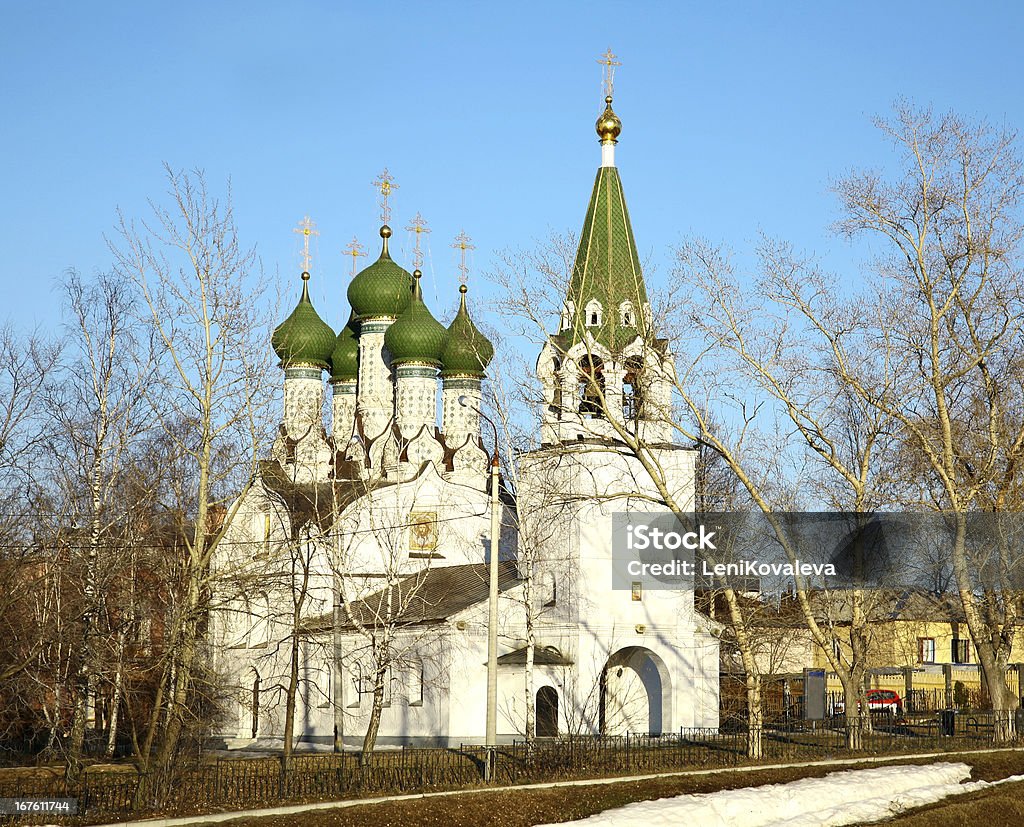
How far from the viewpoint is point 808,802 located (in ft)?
56.7

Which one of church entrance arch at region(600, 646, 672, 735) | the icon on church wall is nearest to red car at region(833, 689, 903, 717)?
church entrance arch at region(600, 646, 672, 735)

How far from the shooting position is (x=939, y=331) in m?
24.6

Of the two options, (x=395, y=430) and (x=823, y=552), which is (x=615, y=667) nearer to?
(x=823, y=552)

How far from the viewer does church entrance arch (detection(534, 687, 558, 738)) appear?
31703 mm

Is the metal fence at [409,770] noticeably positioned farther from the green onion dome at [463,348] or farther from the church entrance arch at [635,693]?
the green onion dome at [463,348]

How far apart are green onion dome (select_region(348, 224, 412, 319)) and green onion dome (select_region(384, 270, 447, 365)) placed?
1.74 m

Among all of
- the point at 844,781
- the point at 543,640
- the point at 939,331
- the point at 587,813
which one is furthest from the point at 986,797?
the point at 543,640

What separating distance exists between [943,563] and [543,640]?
9.60 m

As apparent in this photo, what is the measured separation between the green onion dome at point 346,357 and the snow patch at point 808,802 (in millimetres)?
25803

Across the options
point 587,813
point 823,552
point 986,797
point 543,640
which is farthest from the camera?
point 543,640

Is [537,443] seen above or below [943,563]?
above

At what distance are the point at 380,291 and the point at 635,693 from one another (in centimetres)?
1571

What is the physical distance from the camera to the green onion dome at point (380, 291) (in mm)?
41156

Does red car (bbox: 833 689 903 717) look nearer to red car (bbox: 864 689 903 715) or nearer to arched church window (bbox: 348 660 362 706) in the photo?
red car (bbox: 864 689 903 715)
